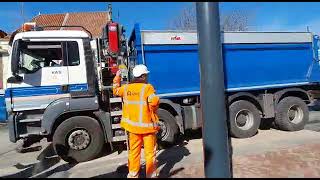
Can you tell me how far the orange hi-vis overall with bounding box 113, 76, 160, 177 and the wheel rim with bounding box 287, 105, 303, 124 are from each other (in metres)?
5.48

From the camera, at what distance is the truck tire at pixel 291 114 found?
9.84 meters

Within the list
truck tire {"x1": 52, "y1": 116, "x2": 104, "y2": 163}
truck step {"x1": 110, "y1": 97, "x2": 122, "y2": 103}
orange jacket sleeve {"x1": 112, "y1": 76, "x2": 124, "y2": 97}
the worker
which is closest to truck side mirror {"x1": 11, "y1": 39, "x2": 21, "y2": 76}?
truck tire {"x1": 52, "y1": 116, "x2": 104, "y2": 163}

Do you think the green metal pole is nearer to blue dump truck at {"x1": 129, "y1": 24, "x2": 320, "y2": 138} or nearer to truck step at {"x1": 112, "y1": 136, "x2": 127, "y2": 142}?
truck step at {"x1": 112, "y1": 136, "x2": 127, "y2": 142}

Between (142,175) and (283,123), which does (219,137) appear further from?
(283,123)

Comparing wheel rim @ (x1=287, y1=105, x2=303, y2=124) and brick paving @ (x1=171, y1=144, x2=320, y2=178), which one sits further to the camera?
wheel rim @ (x1=287, y1=105, x2=303, y2=124)

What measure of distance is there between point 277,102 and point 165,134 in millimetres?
3205

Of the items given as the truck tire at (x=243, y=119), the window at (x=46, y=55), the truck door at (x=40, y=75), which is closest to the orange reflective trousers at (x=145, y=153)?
the truck door at (x=40, y=75)

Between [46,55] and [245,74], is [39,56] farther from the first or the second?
[245,74]

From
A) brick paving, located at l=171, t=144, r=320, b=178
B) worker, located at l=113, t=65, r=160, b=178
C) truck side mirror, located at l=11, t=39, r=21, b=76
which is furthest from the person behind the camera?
truck side mirror, located at l=11, t=39, r=21, b=76

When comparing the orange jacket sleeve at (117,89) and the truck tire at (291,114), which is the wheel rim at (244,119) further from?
the orange jacket sleeve at (117,89)

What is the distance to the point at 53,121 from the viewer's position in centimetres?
749

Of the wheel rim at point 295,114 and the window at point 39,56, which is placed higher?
the window at point 39,56

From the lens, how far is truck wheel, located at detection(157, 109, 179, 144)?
832 cm

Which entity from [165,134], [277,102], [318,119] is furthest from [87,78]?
[318,119]
